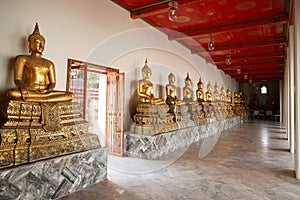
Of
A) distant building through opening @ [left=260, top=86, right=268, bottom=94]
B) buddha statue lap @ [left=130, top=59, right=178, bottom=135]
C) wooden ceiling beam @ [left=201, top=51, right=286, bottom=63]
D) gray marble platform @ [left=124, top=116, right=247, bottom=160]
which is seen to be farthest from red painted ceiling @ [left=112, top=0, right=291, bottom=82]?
distant building through opening @ [left=260, top=86, right=268, bottom=94]

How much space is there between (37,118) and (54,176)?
727mm

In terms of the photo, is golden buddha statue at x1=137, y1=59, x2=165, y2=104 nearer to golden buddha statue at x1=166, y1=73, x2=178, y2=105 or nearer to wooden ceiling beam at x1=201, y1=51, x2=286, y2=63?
golden buddha statue at x1=166, y1=73, x2=178, y2=105

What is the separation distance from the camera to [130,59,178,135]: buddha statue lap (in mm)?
4250

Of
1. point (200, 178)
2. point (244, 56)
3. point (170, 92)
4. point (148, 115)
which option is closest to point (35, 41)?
point (148, 115)

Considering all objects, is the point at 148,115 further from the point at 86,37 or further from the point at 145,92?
the point at 86,37

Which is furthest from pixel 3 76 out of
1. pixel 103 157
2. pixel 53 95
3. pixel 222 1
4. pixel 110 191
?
pixel 222 1

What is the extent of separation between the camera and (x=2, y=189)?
189 centimetres

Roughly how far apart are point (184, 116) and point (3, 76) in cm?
430

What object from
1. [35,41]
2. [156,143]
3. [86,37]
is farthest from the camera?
[156,143]

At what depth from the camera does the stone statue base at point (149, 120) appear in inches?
166

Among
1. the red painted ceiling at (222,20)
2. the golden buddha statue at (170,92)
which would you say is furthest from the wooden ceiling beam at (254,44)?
the golden buddha statue at (170,92)

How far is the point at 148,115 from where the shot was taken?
14.1 ft

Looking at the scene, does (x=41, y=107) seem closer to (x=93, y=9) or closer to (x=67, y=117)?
(x=67, y=117)

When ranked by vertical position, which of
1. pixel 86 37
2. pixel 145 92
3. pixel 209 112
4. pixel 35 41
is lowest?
pixel 209 112
